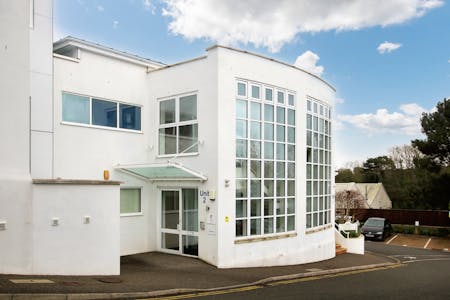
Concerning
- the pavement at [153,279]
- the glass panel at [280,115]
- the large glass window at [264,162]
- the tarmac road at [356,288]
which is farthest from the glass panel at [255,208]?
the glass panel at [280,115]

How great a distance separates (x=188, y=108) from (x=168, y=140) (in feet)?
4.48

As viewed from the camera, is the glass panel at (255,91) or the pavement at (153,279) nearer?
the pavement at (153,279)

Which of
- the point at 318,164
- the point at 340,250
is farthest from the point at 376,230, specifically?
the point at 318,164

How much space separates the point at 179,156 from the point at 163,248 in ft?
10.5

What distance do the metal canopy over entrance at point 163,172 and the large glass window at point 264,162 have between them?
153 cm

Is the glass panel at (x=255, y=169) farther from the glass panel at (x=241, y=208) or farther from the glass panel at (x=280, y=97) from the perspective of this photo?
the glass panel at (x=280, y=97)

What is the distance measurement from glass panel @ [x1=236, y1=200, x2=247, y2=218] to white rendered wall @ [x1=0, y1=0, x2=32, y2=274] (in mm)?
6263

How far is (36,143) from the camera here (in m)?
12.5

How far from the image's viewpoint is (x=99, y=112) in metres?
14.7

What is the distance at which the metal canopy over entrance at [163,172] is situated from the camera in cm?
1348

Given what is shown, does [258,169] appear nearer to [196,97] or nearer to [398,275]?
[196,97]

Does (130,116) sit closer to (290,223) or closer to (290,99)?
(290,99)

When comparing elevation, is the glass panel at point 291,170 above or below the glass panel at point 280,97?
below

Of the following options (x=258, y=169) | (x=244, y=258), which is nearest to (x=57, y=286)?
(x=244, y=258)
